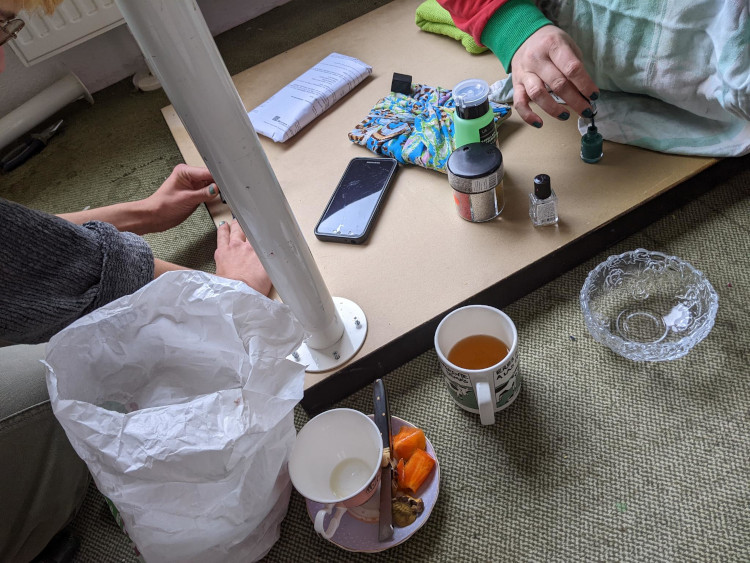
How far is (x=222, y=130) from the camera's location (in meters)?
0.52

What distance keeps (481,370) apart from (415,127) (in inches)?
20.2

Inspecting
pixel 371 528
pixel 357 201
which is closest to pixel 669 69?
pixel 357 201

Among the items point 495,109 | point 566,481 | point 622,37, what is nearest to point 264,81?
point 495,109

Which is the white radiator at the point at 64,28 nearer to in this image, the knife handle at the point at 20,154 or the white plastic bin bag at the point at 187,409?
the knife handle at the point at 20,154

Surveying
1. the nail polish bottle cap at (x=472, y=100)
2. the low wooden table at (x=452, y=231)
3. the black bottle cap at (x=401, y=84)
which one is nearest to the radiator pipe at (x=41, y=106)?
the low wooden table at (x=452, y=231)

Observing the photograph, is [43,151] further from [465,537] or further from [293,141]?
[465,537]

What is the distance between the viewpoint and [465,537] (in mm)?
690

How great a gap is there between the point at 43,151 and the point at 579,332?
133 cm

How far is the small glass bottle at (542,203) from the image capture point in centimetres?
82

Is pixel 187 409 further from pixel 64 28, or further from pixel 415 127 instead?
pixel 64 28

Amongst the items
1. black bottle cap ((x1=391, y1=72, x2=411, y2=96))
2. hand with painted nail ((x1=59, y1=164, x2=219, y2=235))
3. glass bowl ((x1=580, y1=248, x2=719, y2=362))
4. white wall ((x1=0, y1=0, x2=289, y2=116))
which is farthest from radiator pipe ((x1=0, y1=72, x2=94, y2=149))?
glass bowl ((x1=580, y1=248, x2=719, y2=362))

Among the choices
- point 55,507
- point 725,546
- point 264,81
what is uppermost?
point 264,81

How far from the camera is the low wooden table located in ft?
2.74

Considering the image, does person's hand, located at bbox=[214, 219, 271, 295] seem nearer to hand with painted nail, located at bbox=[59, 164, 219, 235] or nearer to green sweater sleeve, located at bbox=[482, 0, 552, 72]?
hand with painted nail, located at bbox=[59, 164, 219, 235]
